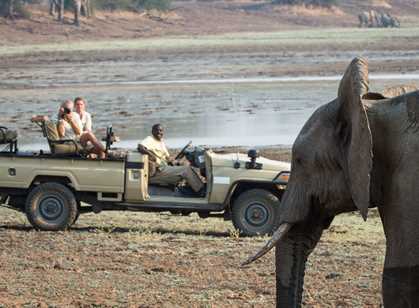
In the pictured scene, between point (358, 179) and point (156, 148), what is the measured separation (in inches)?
358

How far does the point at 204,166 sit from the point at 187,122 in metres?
13.0

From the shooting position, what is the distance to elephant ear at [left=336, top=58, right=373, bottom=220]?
218 inches

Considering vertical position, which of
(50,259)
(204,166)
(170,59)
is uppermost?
(170,59)

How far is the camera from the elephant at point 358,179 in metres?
5.60

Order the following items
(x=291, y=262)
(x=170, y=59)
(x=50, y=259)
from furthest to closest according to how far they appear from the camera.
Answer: (x=170, y=59) < (x=50, y=259) < (x=291, y=262)

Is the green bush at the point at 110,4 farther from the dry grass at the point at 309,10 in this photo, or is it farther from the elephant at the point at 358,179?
the elephant at the point at 358,179

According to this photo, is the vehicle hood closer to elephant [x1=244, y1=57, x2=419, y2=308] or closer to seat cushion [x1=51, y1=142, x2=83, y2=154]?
seat cushion [x1=51, y1=142, x2=83, y2=154]

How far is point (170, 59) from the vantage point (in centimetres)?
5000

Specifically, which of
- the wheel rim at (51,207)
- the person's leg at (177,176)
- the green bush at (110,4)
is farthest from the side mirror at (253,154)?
Answer: the green bush at (110,4)

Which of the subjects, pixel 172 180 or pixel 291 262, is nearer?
pixel 291 262

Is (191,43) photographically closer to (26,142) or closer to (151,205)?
(26,142)

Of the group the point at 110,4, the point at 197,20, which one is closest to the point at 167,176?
the point at 110,4

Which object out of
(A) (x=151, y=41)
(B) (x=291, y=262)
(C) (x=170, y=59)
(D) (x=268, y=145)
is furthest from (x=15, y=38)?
(B) (x=291, y=262)

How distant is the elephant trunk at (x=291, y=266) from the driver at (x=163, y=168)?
8014mm
